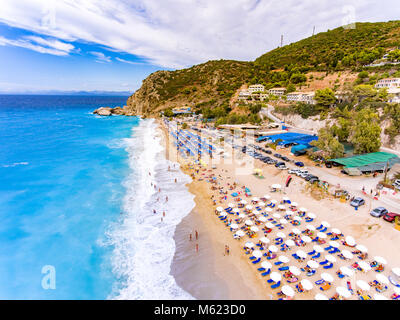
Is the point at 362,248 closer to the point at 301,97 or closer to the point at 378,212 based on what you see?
the point at 378,212

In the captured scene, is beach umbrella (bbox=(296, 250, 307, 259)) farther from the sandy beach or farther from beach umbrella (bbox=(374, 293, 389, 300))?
beach umbrella (bbox=(374, 293, 389, 300))

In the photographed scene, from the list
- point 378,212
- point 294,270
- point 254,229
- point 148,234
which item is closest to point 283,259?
point 294,270

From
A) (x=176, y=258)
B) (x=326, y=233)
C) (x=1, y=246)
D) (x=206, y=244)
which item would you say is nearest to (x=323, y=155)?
(x=326, y=233)

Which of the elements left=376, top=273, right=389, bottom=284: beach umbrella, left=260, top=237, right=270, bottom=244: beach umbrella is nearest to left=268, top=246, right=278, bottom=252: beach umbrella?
left=260, top=237, right=270, bottom=244: beach umbrella

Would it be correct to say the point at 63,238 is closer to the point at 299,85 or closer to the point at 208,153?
the point at 208,153

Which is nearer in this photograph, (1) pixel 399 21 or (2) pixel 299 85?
(2) pixel 299 85

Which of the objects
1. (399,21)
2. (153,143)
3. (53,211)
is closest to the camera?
(53,211)

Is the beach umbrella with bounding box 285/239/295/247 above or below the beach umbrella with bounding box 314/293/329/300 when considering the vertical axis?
above

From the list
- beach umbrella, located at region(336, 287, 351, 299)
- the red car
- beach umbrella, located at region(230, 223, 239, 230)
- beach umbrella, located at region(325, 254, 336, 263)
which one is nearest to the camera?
beach umbrella, located at region(336, 287, 351, 299)
